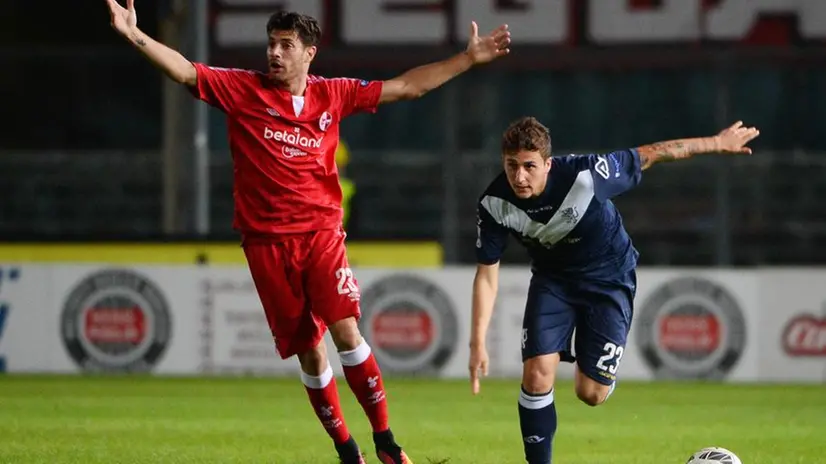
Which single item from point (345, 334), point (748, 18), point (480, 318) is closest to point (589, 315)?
point (480, 318)

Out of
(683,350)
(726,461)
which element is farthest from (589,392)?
(683,350)

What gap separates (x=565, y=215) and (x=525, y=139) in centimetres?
54

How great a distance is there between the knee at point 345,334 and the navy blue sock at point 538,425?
918 mm

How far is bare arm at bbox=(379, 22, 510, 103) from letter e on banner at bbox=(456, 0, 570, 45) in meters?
11.6

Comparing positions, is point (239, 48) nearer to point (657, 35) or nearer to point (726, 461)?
point (657, 35)

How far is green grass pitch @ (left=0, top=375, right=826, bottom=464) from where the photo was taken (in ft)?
31.3

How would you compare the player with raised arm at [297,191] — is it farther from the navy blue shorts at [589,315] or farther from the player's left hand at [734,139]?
the player's left hand at [734,139]

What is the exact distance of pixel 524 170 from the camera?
26.3ft

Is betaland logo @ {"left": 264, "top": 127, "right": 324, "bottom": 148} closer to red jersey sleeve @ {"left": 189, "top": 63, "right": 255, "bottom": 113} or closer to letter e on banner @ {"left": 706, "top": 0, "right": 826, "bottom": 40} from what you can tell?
red jersey sleeve @ {"left": 189, "top": 63, "right": 255, "bottom": 113}

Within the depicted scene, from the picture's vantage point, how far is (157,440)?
1024 cm

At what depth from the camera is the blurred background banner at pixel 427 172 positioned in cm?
1608

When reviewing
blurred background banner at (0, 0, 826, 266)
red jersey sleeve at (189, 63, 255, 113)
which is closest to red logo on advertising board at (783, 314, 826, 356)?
blurred background banner at (0, 0, 826, 266)

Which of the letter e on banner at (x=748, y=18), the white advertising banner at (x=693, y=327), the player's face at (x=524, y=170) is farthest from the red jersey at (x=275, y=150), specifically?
the letter e on banner at (x=748, y=18)

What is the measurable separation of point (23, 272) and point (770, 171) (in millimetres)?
8939
